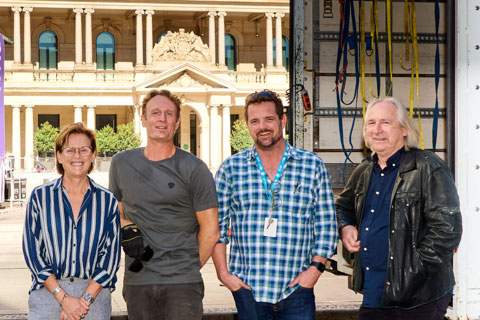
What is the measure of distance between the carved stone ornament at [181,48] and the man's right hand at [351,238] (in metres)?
55.8

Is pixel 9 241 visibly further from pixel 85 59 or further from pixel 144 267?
pixel 85 59

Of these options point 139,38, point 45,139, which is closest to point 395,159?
point 45,139

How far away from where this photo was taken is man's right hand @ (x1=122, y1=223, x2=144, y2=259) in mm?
3859

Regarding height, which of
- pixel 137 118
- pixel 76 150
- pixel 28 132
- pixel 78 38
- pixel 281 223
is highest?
pixel 78 38

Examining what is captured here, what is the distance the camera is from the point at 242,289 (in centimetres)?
384

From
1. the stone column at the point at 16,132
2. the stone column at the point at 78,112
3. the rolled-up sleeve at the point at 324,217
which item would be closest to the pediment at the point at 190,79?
the stone column at the point at 78,112

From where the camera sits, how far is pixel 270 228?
12.5 feet

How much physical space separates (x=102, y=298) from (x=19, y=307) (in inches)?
129

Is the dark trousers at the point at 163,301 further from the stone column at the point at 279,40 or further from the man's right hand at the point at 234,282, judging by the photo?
the stone column at the point at 279,40

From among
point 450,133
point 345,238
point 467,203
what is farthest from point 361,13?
point 345,238

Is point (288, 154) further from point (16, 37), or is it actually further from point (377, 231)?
point (16, 37)

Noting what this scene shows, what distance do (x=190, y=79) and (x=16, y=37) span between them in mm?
14060

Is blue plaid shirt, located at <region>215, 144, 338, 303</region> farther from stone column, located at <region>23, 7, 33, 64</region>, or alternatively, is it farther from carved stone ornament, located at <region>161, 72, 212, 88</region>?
stone column, located at <region>23, 7, 33, 64</region>

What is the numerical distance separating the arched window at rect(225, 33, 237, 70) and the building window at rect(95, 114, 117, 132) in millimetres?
10402
